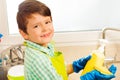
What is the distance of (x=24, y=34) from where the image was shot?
0.97 m

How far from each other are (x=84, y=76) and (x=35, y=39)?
0.74 ft

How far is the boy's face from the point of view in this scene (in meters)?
0.92

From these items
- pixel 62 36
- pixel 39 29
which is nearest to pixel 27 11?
pixel 39 29

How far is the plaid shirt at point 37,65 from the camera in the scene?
915mm

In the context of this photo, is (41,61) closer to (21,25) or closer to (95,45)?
(21,25)

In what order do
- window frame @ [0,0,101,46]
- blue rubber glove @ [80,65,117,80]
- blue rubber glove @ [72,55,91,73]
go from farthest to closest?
window frame @ [0,0,101,46], blue rubber glove @ [72,55,91,73], blue rubber glove @ [80,65,117,80]

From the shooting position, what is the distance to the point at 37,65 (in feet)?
2.99

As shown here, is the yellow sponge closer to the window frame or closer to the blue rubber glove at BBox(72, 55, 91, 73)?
the blue rubber glove at BBox(72, 55, 91, 73)

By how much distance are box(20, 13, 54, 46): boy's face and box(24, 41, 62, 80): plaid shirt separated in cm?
3

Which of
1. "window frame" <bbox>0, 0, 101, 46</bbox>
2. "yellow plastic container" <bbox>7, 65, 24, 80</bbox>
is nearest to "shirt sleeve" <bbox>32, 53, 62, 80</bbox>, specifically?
"yellow plastic container" <bbox>7, 65, 24, 80</bbox>

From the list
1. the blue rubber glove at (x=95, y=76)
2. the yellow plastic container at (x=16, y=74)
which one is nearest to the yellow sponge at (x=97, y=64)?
the blue rubber glove at (x=95, y=76)

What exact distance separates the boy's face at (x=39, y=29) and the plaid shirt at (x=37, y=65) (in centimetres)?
3

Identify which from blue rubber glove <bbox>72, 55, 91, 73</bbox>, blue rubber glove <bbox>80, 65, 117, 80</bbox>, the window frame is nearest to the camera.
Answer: blue rubber glove <bbox>80, 65, 117, 80</bbox>

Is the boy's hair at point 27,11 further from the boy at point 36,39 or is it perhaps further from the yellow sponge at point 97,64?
the yellow sponge at point 97,64
